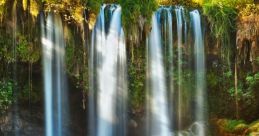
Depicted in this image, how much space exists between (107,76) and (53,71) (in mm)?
1507

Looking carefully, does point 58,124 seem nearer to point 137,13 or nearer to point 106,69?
point 106,69

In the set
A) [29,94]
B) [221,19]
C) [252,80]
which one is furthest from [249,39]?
[29,94]

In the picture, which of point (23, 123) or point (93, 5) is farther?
point (23, 123)

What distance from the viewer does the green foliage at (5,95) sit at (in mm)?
13883

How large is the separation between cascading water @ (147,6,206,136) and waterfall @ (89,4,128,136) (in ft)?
2.79

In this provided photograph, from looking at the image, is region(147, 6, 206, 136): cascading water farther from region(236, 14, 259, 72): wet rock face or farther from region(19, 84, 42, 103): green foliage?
region(19, 84, 42, 103): green foliage

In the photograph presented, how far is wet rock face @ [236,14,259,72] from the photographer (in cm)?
1438

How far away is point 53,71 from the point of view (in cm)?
1395

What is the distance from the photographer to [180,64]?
1513 centimetres

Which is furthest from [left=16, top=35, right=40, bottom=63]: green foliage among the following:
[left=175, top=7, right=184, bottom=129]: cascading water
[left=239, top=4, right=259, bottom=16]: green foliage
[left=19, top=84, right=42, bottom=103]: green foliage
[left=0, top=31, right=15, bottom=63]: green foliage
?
[left=239, top=4, right=259, bottom=16]: green foliage

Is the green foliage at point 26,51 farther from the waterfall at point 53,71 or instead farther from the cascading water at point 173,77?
the cascading water at point 173,77

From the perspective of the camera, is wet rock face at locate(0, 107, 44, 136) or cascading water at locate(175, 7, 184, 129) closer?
wet rock face at locate(0, 107, 44, 136)

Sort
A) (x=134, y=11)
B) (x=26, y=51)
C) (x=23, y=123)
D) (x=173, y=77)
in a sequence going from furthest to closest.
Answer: (x=173, y=77) → (x=23, y=123) → (x=26, y=51) → (x=134, y=11)

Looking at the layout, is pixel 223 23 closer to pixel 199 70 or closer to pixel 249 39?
pixel 249 39
